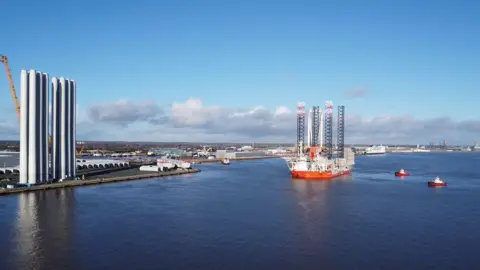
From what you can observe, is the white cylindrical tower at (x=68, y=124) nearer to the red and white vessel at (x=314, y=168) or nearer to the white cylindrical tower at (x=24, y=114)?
the white cylindrical tower at (x=24, y=114)

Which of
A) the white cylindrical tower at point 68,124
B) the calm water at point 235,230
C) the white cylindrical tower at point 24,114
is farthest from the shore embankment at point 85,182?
the white cylindrical tower at point 24,114

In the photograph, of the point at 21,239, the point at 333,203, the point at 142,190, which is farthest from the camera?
the point at 142,190

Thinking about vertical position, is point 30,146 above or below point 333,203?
above

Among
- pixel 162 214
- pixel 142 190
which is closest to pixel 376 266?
pixel 162 214

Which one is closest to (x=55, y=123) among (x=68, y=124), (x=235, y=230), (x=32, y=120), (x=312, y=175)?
(x=68, y=124)

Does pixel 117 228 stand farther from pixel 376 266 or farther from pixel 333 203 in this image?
pixel 333 203

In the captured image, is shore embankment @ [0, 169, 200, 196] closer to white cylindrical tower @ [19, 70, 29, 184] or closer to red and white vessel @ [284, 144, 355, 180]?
white cylindrical tower @ [19, 70, 29, 184]

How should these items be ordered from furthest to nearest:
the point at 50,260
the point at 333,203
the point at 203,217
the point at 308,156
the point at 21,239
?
the point at 308,156
the point at 333,203
the point at 203,217
the point at 21,239
the point at 50,260
